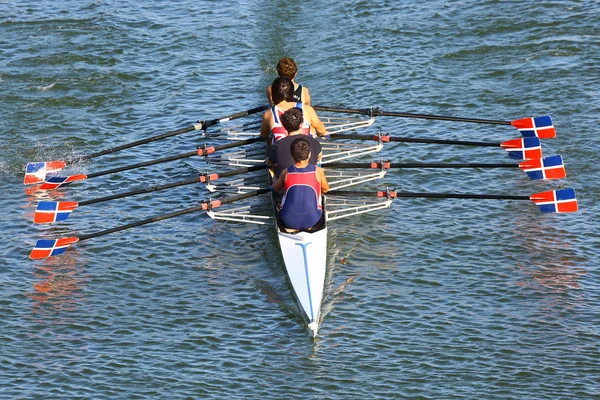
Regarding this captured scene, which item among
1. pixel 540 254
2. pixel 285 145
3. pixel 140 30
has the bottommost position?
pixel 540 254

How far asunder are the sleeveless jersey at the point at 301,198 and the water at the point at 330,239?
3.44 ft

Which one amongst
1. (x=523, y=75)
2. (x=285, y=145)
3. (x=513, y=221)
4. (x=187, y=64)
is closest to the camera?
(x=285, y=145)

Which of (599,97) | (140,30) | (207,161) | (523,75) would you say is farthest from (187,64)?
(599,97)

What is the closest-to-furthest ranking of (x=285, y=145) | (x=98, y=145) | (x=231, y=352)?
(x=231, y=352), (x=285, y=145), (x=98, y=145)

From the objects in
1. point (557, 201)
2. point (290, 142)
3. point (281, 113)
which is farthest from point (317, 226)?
point (557, 201)

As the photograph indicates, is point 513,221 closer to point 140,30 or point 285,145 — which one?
point 285,145

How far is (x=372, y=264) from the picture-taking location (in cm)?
1359

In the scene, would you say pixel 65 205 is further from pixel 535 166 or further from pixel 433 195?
pixel 535 166

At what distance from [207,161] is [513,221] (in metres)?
5.27

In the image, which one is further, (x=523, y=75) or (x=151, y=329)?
(x=523, y=75)

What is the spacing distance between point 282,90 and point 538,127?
4.55 metres

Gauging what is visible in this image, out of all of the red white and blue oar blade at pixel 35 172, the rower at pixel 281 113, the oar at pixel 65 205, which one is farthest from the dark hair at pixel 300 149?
the red white and blue oar blade at pixel 35 172

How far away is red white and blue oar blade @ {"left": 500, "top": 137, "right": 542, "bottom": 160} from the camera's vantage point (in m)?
15.2

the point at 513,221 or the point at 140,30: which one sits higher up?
the point at 140,30
